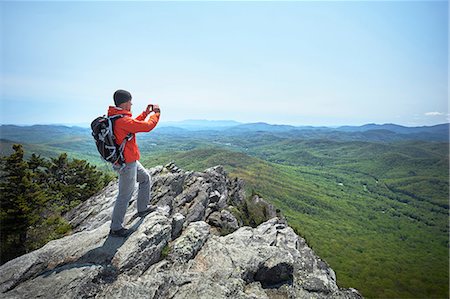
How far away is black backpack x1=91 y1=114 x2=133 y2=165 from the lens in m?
10.2

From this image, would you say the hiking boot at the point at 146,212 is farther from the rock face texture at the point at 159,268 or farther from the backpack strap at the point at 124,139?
the backpack strap at the point at 124,139

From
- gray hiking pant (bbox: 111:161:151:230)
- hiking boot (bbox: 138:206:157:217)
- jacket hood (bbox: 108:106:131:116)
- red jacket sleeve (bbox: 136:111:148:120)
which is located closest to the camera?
jacket hood (bbox: 108:106:131:116)

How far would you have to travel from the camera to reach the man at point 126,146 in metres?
10.2

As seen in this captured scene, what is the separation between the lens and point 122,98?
10.5 metres

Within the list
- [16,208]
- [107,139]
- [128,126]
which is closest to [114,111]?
[128,126]

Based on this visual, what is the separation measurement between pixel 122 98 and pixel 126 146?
218 cm

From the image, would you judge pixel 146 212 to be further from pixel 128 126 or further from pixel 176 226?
pixel 128 126

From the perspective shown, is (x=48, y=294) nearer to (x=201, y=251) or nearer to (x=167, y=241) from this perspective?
(x=167, y=241)

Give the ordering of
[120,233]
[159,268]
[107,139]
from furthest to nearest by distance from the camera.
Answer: [120,233] → [159,268] → [107,139]

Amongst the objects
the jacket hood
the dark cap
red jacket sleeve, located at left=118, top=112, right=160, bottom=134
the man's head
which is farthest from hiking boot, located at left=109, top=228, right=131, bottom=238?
the dark cap

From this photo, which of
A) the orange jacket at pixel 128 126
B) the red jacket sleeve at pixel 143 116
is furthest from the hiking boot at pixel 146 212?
the red jacket sleeve at pixel 143 116

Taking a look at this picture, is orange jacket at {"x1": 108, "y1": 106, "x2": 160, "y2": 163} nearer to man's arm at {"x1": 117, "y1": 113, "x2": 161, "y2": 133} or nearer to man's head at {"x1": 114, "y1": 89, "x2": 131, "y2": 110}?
man's arm at {"x1": 117, "y1": 113, "x2": 161, "y2": 133}

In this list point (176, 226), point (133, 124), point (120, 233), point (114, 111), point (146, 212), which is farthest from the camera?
point (176, 226)

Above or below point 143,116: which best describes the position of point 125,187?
below
